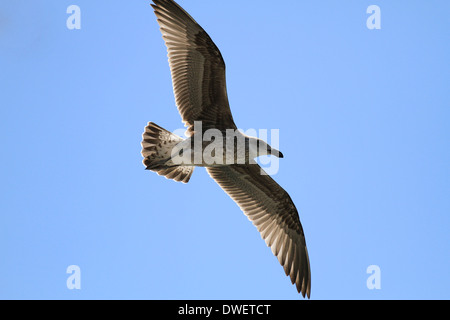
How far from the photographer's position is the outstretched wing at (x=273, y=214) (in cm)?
858

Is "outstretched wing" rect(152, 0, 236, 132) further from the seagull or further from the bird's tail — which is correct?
the bird's tail

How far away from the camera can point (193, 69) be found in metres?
7.80

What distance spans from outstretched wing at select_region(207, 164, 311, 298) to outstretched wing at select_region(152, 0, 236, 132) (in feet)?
3.41

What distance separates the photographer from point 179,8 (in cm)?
791

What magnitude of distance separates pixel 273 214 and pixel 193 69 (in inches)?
104

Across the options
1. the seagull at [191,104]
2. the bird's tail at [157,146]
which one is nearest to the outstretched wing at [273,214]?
the seagull at [191,104]

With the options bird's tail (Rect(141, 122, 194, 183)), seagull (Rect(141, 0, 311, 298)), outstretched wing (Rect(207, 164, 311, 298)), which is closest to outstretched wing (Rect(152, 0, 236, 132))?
seagull (Rect(141, 0, 311, 298))

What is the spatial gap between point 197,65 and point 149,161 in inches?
60.2

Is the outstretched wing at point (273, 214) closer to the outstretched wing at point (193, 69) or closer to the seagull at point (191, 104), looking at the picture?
the seagull at point (191, 104)

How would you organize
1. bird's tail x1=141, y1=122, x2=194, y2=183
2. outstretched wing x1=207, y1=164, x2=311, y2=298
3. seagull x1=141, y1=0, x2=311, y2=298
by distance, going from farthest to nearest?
outstretched wing x1=207, y1=164, x2=311, y2=298 < bird's tail x1=141, y1=122, x2=194, y2=183 < seagull x1=141, y1=0, x2=311, y2=298

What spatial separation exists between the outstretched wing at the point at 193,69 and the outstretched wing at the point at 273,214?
104 cm

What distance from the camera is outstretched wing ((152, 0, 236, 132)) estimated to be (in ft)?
25.4

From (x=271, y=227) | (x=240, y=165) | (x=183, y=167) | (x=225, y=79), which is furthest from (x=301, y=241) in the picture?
(x=225, y=79)

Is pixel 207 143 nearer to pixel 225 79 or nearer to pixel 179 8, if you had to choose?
pixel 225 79
